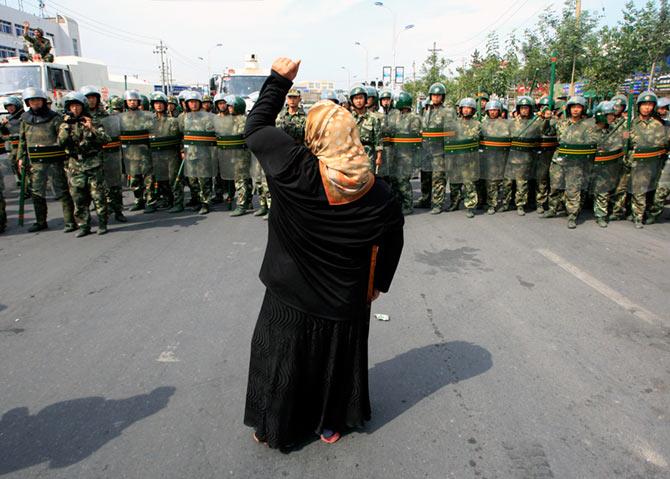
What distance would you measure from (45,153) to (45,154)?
0.05 feet

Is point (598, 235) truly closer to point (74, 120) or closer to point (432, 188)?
point (432, 188)

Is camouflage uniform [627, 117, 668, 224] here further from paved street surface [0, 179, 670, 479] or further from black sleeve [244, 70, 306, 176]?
black sleeve [244, 70, 306, 176]

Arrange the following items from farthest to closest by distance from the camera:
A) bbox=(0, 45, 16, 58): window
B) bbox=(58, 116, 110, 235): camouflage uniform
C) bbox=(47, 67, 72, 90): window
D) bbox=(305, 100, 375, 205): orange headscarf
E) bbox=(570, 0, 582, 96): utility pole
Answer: bbox=(0, 45, 16, 58): window, bbox=(570, 0, 582, 96): utility pole, bbox=(47, 67, 72, 90): window, bbox=(58, 116, 110, 235): camouflage uniform, bbox=(305, 100, 375, 205): orange headscarf

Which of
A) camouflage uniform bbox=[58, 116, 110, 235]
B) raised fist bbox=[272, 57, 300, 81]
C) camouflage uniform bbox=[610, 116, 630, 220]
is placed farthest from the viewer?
camouflage uniform bbox=[610, 116, 630, 220]

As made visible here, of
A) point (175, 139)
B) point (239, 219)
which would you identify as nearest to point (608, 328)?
point (239, 219)

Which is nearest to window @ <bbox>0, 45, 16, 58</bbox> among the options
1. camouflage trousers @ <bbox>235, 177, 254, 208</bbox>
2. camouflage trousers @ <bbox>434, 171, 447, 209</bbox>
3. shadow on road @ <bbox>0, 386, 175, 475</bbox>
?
camouflage trousers @ <bbox>235, 177, 254, 208</bbox>

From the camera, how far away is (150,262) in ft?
21.0

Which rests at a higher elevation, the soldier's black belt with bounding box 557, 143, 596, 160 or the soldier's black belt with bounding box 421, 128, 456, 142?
the soldier's black belt with bounding box 421, 128, 456, 142

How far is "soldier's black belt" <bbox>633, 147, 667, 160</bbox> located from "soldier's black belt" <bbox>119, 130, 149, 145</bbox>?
8.55 metres

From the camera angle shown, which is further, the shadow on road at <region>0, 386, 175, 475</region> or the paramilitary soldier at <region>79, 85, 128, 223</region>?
the paramilitary soldier at <region>79, 85, 128, 223</region>

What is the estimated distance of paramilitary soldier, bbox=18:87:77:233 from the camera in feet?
24.7

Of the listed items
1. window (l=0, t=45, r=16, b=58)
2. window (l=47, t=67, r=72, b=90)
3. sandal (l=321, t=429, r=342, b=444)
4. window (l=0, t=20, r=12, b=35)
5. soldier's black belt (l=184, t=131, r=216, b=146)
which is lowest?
sandal (l=321, t=429, r=342, b=444)

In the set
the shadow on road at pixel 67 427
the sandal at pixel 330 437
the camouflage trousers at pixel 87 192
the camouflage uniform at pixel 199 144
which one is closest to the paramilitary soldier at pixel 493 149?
the camouflage uniform at pixel 199 144

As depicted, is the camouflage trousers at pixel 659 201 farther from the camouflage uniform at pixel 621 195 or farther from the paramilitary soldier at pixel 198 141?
the paramilitary soldier at pixel 198 141
